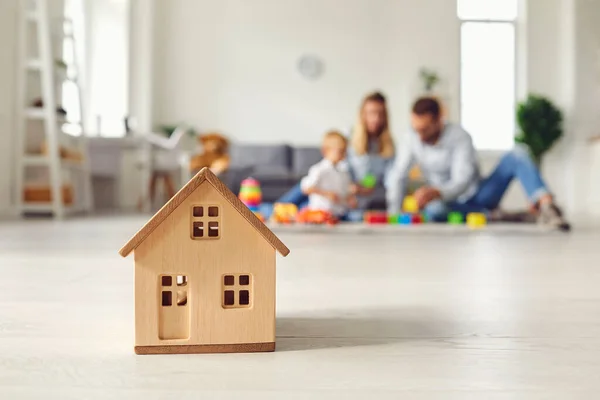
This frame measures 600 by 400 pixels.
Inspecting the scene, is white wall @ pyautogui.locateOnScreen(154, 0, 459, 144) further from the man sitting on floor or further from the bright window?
the man sitting on floor

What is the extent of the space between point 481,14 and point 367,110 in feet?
15.7

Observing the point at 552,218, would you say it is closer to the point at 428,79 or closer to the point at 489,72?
the point at 428,79

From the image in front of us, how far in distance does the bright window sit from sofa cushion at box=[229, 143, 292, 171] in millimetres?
2550

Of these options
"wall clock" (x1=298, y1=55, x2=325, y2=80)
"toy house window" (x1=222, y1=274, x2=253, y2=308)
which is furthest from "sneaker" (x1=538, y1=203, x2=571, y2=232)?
"wall clock" (x1=298, y1=55, x2=325, y2=80)

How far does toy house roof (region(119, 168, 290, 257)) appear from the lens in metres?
0.61

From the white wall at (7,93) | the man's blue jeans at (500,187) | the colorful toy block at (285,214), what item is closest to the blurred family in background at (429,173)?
the man's blue jeans at (500,187)

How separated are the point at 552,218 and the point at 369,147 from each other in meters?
1.23

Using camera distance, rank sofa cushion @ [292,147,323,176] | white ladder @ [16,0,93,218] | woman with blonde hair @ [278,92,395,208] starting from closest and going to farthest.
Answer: woman with blonde hair @ [278,92,395,208], white ladder @ [16,0,93,218], sofa cushion @ [292,147,323,176]

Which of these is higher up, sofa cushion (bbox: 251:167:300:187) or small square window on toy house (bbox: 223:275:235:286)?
sofa cushion (bbox: 251:167:300:187)

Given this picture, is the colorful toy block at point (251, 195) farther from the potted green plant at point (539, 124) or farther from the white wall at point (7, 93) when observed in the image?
the potted green plant at point (539, 124)

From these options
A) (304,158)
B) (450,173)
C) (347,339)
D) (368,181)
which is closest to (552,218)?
(450,173)

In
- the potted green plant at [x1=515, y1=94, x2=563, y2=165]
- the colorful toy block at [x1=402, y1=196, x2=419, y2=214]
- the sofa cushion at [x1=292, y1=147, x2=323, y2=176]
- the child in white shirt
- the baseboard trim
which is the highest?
the potted green plant at [x1=515, y1=94, x2=563, y2=165]

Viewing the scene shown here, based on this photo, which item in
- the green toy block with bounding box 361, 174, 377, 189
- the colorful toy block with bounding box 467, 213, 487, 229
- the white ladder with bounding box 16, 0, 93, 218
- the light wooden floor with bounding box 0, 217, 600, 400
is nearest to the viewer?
the light wooden floor with bounding box 0, 217, 600, 400

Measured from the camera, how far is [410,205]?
378 cm
